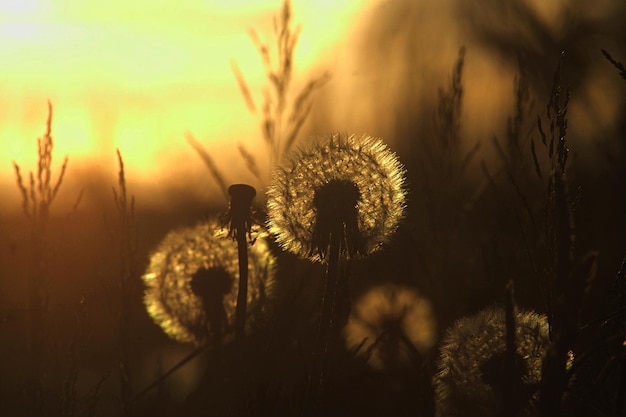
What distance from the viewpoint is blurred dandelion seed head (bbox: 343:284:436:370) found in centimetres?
381

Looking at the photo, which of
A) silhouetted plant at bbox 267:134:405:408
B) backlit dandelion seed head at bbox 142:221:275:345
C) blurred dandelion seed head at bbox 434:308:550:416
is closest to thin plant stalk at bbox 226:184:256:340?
silhouetted plant at bbox 267:134:405:408

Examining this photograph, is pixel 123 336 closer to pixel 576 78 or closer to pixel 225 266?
pixel 225 266

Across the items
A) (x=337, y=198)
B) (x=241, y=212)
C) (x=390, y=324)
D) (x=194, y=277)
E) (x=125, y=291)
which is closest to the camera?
(x=125, y=291)

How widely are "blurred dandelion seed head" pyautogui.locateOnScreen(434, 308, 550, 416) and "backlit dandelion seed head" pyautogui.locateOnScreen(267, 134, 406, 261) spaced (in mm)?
637

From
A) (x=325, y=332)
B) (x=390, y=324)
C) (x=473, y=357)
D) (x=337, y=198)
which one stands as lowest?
(x=473, y=357)

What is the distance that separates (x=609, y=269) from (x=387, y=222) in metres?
2.07

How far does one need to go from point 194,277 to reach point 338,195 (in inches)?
35.4

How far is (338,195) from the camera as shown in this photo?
3.54 m

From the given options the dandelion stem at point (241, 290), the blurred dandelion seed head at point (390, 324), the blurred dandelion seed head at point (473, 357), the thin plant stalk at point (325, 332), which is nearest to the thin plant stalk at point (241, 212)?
the dandelion stem at point (241, 290)

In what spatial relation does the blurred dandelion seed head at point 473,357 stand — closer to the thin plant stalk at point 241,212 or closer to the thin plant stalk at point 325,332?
the thin plant stalk at point 325,332

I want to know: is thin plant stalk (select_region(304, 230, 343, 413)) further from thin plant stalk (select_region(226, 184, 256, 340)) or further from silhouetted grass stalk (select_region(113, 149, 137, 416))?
silhouetted grass stalk (select_region(113, 149, 137, 416))

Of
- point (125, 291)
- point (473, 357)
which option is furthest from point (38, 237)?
point (473, 357)

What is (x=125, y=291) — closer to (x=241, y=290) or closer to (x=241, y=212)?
(x=241, y=290)

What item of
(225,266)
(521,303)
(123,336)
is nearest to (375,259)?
(225,266)
